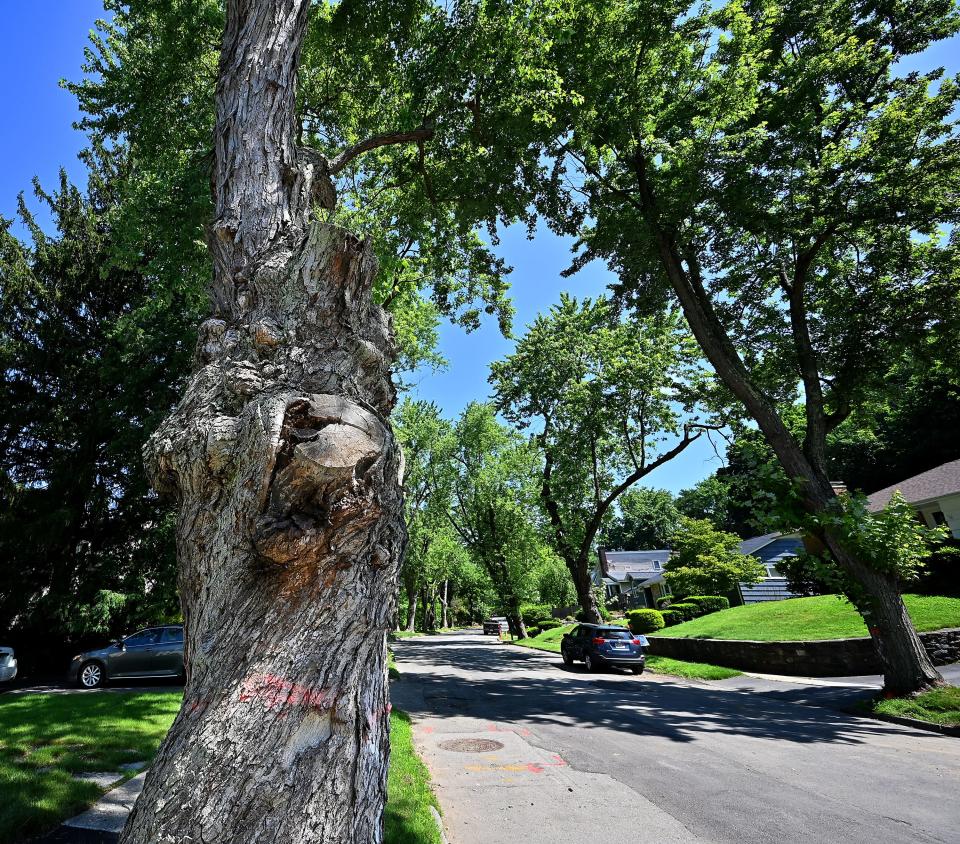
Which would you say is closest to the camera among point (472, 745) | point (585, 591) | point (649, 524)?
point (472, 745)

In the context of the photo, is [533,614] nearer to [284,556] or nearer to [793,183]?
[793,183]

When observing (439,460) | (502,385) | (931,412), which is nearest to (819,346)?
(502,385)

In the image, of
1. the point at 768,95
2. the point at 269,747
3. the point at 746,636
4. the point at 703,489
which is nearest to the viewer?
the point at 269,747

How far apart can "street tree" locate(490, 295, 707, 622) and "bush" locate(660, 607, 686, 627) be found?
5.48m

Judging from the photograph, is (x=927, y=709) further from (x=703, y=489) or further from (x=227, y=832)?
(x=703, y=489)

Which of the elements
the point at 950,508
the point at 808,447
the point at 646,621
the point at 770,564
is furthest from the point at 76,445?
the point at 770,564

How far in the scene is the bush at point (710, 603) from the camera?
87.6 ft

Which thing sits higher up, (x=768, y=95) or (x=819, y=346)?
(x=768, y=95)

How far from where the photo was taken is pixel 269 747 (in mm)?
1622

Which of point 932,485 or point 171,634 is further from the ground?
point 932,485

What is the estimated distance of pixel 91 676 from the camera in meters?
12.4

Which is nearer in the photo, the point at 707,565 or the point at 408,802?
the point at 408,802

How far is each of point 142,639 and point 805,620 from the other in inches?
783

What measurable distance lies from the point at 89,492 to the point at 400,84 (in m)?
14.3
